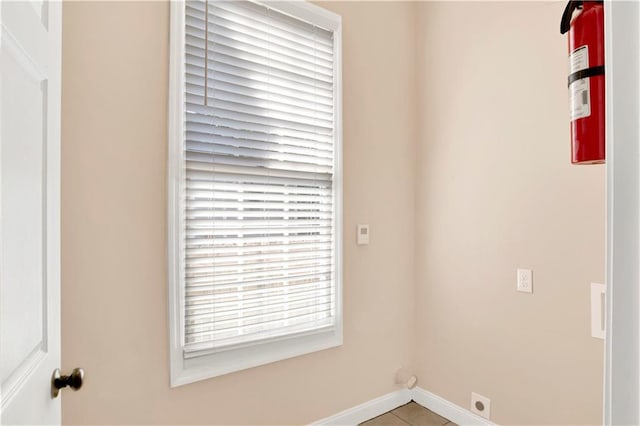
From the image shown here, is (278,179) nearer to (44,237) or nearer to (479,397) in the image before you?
(44,237)

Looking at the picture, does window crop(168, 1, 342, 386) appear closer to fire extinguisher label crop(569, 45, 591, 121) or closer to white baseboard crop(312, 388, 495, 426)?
white baseboard crop(312, 388, 495, 426)

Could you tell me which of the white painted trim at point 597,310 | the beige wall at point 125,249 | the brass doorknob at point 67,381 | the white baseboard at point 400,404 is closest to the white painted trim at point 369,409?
the white baseboard at point 400,404

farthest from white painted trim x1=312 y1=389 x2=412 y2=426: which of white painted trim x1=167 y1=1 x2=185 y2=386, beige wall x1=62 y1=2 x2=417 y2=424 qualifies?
white painted trim x1=167 y1=1 x2=185 y2=386

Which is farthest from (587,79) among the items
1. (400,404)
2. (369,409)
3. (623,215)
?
(400,404)

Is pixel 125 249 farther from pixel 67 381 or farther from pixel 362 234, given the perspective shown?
pixel 362 234

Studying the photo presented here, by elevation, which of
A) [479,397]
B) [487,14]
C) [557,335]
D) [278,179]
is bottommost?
[479,397]

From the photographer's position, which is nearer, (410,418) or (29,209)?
(29,209)

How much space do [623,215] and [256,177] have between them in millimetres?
1600

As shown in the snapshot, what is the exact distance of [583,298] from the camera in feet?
5.57

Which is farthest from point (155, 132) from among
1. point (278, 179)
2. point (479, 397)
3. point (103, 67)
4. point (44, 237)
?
point (479, 397)

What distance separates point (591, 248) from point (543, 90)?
79cm

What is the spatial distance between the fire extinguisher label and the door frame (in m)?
0.41

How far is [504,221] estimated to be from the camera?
6.57 ft

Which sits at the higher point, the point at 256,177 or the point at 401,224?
the point at 256,177
